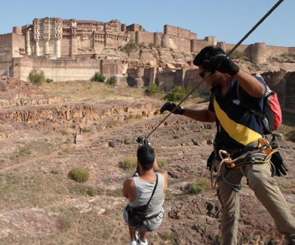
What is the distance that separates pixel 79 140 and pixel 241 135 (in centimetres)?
1874

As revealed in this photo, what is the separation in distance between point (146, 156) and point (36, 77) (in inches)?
1315

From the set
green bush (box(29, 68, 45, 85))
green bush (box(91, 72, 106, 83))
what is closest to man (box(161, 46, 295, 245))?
green bush (box(29, 68, 45, 85))

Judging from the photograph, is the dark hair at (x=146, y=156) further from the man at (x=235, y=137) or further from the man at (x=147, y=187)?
the man at (x=235, y=137)

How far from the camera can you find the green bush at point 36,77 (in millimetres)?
34938

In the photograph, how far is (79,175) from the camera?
1602 cm

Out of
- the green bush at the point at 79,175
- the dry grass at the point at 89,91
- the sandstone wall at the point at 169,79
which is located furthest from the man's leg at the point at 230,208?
the sandstone wall at the point at 169,79

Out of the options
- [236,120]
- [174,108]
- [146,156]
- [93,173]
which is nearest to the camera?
[236,120]

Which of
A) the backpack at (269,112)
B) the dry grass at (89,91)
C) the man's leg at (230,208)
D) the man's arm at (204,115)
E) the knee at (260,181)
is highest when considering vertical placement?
the backpack at (269,112)

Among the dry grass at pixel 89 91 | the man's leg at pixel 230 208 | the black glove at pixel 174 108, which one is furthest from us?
the dry grass at pixel 89 91

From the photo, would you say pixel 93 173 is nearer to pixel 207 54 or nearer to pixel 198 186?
pixel 198 186

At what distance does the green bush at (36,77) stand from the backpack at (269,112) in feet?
110

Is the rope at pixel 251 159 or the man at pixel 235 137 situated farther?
the rope at pixel 251 159

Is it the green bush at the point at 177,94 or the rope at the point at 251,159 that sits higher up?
the rope at the point at 251,159

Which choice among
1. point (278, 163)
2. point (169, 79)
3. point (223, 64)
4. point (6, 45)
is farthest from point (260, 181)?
point (6, 45)
